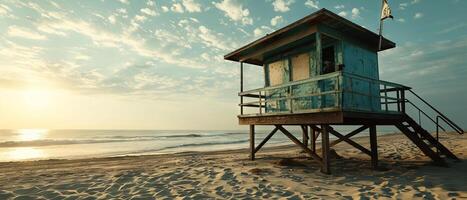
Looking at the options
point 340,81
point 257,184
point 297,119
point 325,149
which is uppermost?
point 340,81

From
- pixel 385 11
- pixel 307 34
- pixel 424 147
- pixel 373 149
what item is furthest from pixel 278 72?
pixel 424 147

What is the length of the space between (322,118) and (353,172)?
7.03 feet

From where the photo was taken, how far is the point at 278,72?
37.0 ft

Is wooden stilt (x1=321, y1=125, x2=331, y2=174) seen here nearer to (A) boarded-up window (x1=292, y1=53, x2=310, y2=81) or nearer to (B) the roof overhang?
(A) boarded-up window (x1=292, y1=53, x2=310, y2=81)

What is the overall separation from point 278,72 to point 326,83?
2.43 metres

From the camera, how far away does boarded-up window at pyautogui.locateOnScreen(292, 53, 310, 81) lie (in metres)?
10.0

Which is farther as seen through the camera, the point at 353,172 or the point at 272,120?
the point at 272,120

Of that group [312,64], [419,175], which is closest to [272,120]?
[312,64]

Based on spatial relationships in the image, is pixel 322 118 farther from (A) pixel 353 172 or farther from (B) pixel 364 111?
(A) pixel 353 172

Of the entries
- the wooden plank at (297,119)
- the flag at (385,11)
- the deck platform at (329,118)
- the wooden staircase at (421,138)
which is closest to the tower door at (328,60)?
the flag at (385,11)

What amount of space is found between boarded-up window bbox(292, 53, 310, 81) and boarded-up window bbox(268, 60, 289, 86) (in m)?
0.37

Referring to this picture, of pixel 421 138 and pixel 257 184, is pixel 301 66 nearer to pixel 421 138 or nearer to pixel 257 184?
pixel 257 184

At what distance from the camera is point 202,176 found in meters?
8.16

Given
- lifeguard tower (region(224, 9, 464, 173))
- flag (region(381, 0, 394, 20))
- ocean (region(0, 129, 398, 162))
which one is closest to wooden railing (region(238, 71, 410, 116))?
lifeguard tower (region(224, 9, 464, 173))
